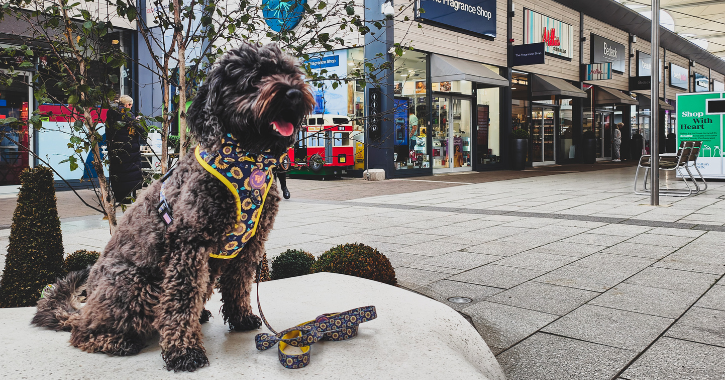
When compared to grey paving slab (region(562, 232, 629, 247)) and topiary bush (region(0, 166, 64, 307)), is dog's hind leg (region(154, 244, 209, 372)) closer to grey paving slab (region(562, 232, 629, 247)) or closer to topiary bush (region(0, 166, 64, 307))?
topiary bush (region(0, 166, 64, 307))

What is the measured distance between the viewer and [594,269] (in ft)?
15.3

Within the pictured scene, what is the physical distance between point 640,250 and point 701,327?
7.70ft

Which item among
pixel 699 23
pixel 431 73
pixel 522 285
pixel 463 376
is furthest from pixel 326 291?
pixel 699 23

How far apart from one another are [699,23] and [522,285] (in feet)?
108

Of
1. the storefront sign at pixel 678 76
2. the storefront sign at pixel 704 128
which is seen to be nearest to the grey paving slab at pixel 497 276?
the storefront sign at pixel 704 128

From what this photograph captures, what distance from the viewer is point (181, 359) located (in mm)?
2023

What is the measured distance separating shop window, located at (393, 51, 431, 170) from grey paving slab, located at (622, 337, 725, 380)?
12.7 metres

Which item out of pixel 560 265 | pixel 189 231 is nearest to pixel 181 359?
pixel 189 231

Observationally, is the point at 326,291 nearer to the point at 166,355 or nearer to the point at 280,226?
the point at 166,355

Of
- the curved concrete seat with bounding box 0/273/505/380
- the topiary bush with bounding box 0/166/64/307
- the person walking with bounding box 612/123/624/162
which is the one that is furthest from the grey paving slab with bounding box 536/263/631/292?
the person walking with bounding box 612/123/624/162

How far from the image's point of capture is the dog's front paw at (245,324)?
2.54 m

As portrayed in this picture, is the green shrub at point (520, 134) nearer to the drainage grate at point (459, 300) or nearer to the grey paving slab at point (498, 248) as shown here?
the grey paving slab at point (498, 248)

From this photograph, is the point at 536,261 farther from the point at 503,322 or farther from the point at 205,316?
the point at 205,316

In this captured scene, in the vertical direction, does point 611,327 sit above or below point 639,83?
below
